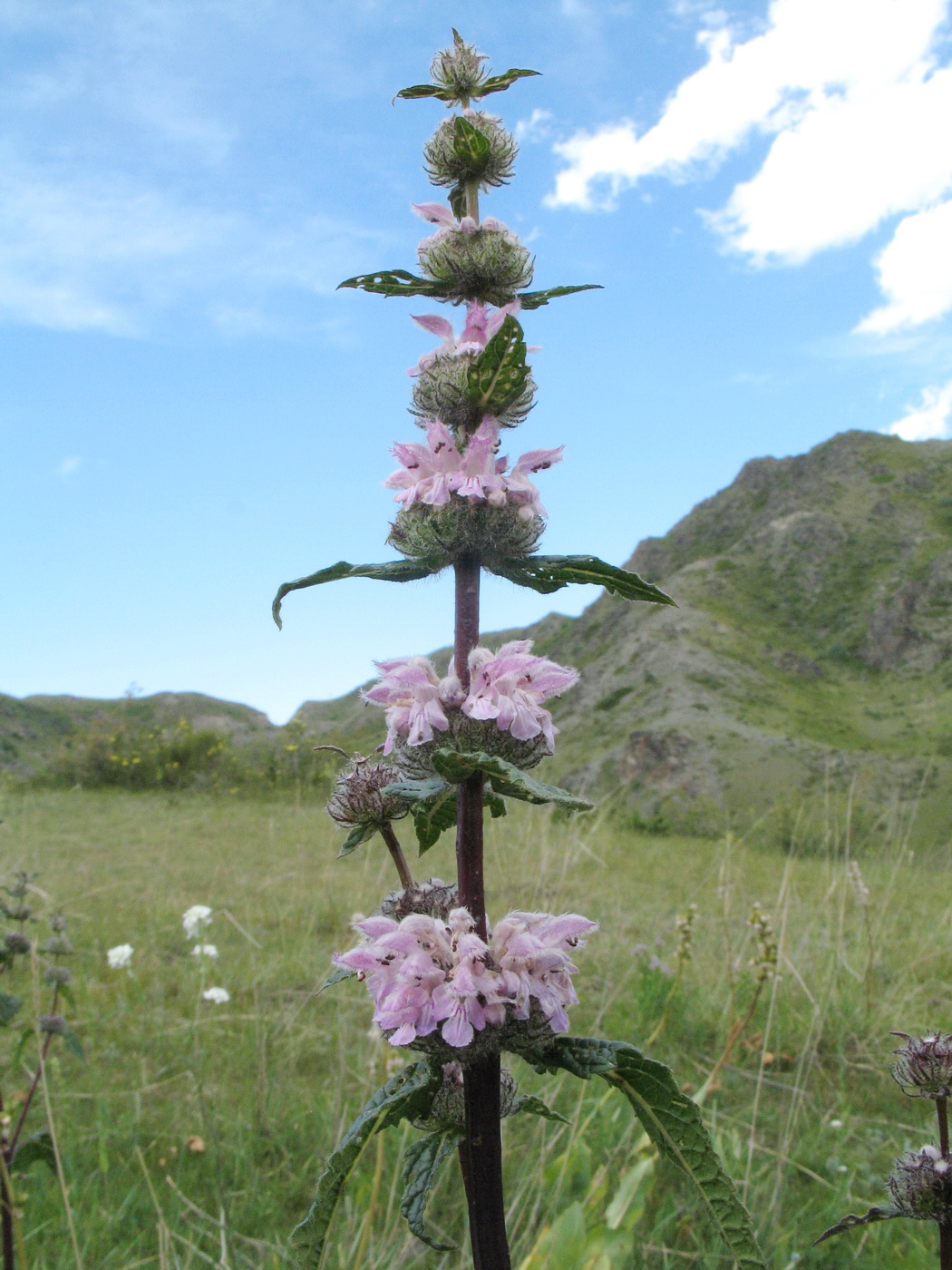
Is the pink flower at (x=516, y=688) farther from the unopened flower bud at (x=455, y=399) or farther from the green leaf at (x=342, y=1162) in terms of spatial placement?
the green leaf at (x=342, y=1162)

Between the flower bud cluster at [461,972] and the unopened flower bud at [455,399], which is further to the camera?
the unopened flower bud at [455,399]

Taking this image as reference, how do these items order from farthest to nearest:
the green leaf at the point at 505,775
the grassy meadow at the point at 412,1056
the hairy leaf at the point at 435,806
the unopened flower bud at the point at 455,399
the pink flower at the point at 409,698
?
the grassy meadow at the point at 412,1056 → the unopened flower bud at the point at 455,399 → the pink flower at the point at 409,698 → the hairy leaf at the point at 435,806 → the green leaf at the point at 505,775

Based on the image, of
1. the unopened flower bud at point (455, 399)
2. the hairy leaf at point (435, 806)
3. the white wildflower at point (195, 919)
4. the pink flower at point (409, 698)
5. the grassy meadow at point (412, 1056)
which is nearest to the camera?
the hairy leaf at point (435, 806)

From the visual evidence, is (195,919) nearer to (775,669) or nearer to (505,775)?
(505,775)

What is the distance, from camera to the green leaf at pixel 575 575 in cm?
123

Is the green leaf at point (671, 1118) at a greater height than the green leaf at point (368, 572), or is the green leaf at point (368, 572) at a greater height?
the green leaf at point (368, 572)

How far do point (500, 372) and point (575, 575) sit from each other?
311 millimetres

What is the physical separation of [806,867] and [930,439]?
23.3 meters

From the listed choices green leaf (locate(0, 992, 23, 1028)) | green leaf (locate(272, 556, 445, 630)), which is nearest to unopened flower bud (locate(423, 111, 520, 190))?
green leaf (locate(272, 556, 445, 630))

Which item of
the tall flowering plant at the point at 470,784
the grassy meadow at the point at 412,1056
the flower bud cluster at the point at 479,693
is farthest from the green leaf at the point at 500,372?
the grassy meadow at the point at 412,1056

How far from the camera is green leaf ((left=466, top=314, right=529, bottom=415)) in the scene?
114 cm

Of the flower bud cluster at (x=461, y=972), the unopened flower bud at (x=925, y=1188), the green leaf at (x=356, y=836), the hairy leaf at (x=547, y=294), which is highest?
the hairy leaf at (x=547, y=294)

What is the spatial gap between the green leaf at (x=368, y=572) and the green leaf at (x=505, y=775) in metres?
0.36

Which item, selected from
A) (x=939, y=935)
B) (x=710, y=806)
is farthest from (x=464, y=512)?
(x=710, y=806)
